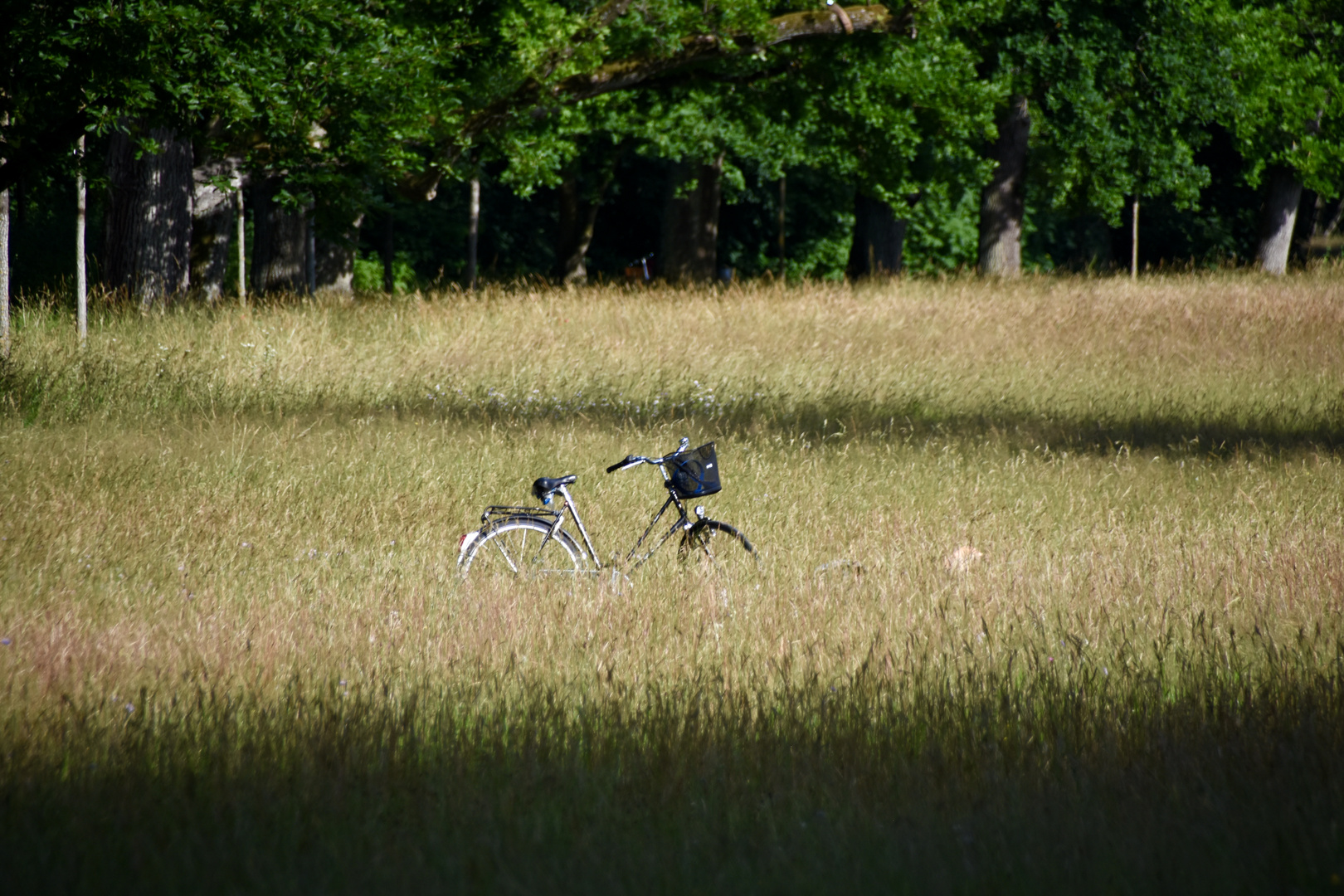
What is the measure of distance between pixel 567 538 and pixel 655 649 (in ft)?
4.14

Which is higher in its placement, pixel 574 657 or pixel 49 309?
pixel 49 309

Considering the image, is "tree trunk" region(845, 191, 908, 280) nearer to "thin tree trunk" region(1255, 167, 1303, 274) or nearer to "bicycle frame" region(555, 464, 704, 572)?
"thin tree trunk" region(1255, 167, 1303, 274)

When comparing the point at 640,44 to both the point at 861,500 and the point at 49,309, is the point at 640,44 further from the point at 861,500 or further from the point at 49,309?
the point at 861,500

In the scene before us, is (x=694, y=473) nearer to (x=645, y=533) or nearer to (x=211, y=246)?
(x=645, y=533)

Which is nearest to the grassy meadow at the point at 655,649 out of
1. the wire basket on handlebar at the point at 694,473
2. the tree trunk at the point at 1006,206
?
the wire basket on handlebar at the point at 694,473

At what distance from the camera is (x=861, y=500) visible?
7605mm

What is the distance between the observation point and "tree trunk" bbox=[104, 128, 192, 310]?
1358 cm

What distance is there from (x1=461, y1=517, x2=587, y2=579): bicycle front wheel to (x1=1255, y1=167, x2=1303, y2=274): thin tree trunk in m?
25.0

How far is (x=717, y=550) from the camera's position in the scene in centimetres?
626

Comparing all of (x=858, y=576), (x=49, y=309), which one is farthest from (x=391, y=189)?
(x=858, y=576)

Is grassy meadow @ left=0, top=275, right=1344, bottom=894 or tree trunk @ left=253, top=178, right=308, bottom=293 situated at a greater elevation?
tree trunk @ left=253, top=178, right=308, bottom=293

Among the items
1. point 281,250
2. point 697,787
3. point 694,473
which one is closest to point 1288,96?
point 281,250

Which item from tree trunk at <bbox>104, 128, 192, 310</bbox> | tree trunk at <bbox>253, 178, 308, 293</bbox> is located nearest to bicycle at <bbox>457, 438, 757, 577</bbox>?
tree trunk at <bbox>104, 128, 192, 310</bbox>

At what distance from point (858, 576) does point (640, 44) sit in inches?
558
